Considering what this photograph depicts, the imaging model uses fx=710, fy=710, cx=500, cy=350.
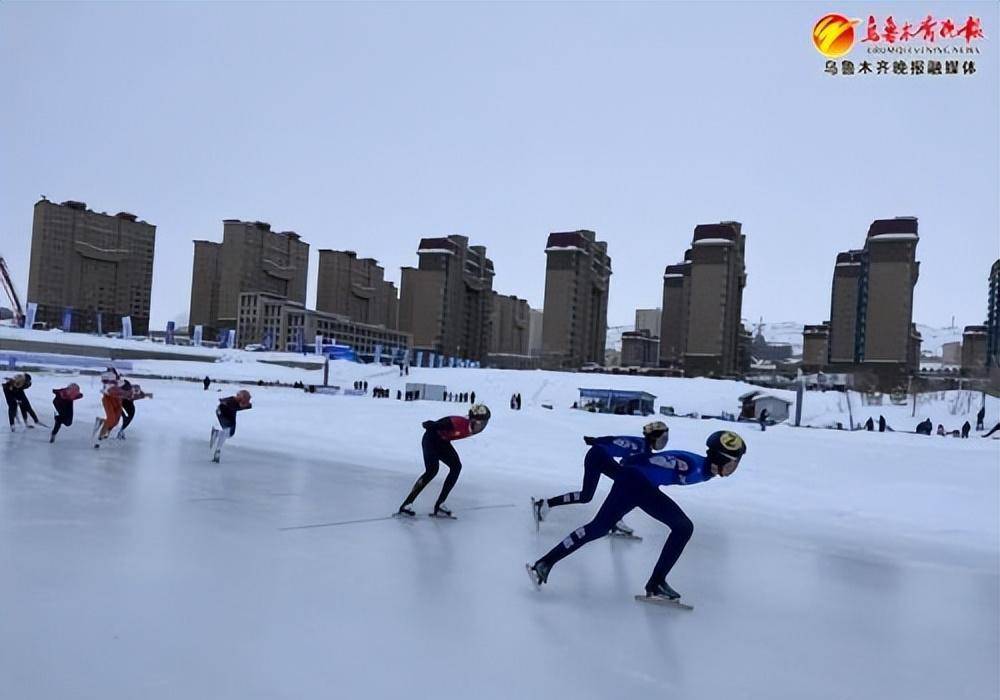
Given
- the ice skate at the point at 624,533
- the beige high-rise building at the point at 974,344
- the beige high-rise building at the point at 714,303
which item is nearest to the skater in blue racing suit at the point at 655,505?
the ice skate at the point at 624,533

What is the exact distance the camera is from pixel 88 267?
90812 millimetres

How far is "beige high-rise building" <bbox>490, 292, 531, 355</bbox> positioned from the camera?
16440cm

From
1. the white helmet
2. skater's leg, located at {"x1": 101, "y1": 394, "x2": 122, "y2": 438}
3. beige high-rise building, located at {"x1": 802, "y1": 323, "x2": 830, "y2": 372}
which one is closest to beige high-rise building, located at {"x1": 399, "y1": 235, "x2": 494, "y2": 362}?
beige high-rise building, located at {"x1": 802, "y1": 323, "x2": 830, "y2": 372}

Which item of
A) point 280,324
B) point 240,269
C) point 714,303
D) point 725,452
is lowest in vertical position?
point 725,452

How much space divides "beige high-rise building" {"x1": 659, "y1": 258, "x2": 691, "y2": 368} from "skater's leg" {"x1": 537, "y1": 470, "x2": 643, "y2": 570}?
114992 mm

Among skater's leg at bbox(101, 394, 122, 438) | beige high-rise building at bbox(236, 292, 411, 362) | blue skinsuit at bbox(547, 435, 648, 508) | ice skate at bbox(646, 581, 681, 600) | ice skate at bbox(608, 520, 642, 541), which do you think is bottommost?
ice skate at bbox(608, 520, 642, 541)

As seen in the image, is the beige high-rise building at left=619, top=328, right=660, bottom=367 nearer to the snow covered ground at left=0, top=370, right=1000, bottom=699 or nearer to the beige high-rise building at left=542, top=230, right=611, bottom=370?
the beige high-rise building at left=542, top=230, right=611, bottom=370

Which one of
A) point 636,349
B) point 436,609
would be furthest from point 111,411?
point 636,349

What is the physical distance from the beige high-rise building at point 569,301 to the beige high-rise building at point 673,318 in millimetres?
18925

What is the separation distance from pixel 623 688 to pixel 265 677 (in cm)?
158

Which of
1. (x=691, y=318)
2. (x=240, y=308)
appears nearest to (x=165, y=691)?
(x=691, y=318)

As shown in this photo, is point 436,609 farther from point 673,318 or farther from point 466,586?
point 673,318

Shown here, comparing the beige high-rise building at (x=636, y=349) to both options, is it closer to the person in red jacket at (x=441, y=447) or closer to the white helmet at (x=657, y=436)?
the person in red jacket at (x=441, y=447)

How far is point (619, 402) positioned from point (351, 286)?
337 ft
